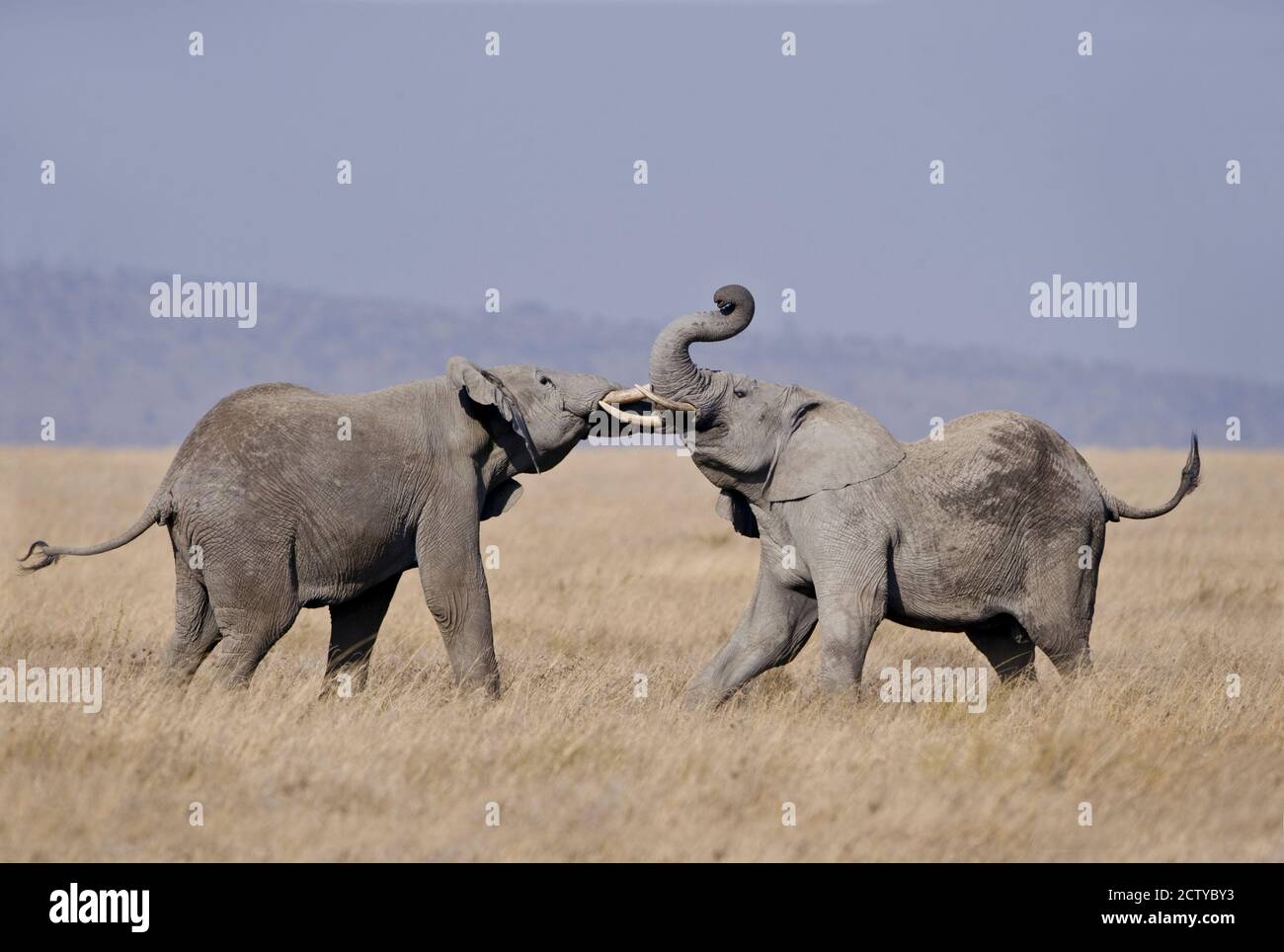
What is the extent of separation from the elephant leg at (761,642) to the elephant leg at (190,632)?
327cm

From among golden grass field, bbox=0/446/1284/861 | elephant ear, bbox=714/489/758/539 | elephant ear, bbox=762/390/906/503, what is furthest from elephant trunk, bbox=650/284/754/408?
golden grass field, bbox=0/446/1284/861

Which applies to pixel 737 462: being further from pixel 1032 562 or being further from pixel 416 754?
pixel 416 754

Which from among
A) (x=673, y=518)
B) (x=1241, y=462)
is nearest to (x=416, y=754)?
(x=673, y=518)

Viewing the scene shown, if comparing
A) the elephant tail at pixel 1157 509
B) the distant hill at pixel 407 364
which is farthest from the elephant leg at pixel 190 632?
the distant hill at pixel 407 364

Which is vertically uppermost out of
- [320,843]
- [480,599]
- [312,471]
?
[312,471]

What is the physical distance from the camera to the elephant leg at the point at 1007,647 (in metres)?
13.7

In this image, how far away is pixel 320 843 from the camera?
9.38 meters

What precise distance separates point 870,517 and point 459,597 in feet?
9.22

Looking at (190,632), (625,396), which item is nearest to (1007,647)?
(625,396)

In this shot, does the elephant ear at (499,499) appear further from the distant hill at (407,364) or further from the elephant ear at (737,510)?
the distant hill at (407,364)

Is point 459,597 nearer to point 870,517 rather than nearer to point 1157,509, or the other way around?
point 870,517

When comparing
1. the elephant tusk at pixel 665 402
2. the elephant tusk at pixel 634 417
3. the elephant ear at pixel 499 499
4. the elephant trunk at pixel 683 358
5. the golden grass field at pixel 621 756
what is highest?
the elephant trunk at pixel 683 358

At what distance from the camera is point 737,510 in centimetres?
1356

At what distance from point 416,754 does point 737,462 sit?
338cm
